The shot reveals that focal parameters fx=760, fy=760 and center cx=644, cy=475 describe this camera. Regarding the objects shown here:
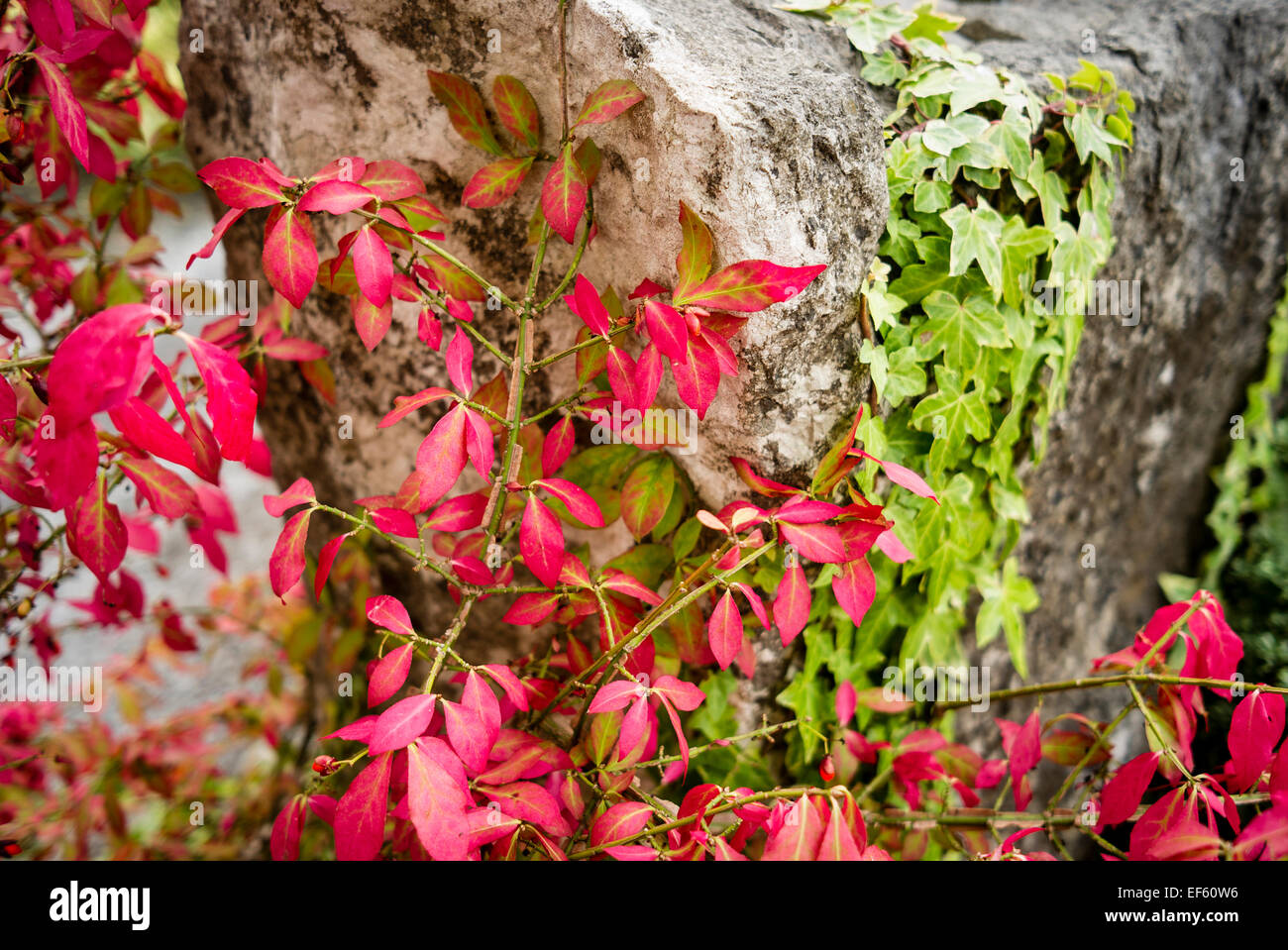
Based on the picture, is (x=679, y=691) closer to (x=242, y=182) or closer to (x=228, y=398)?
(x=228, y=398)

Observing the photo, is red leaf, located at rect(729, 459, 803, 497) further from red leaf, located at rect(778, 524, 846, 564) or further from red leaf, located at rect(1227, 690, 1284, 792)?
red leaf, located at rect(1227, 690, 1284, 792)

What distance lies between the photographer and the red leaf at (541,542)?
4.04 ft

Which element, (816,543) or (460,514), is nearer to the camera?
(816,543)

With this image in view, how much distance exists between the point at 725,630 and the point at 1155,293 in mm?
1612

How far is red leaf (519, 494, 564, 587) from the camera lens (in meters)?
1.23

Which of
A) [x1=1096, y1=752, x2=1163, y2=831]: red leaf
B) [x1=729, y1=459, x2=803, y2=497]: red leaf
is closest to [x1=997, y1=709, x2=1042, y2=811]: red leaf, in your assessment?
[x1=1096, y1=752, x2=1163, y2=831]: red leaf

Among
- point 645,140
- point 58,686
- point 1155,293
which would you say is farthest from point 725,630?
point 58,686

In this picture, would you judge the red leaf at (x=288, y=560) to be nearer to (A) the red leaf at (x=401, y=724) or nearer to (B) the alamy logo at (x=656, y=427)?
(A) the red leaf at (x=401, y=724)

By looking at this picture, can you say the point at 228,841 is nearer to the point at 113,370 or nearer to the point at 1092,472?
the point at 113,370

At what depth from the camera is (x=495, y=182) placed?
1362 mm

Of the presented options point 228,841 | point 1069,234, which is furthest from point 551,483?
point 228,841
